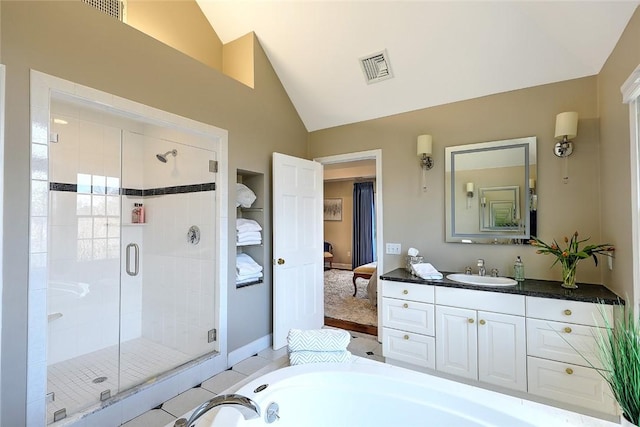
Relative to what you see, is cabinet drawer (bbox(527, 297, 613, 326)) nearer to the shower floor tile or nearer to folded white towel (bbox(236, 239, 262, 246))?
folded white towel (bbox(236, 239, 262, 246))

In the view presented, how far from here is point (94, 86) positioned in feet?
5.91

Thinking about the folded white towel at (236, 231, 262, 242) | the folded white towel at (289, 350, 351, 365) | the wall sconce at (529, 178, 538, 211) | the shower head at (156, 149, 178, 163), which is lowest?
the folded white towel at (289, 350, 351, 365)

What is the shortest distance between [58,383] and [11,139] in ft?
5.24

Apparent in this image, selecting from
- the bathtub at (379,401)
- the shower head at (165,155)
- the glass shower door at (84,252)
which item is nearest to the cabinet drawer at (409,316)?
the bathtub at (379,401)

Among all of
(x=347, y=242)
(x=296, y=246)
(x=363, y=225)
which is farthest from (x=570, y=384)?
(x=347, y=242)

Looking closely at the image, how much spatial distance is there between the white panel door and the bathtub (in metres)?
1.47

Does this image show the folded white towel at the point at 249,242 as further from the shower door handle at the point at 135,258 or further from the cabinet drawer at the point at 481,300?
the cabinet drawer at the point at 481,300

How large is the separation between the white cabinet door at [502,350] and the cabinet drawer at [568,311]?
0.12 metres

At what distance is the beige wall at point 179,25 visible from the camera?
2.55 m

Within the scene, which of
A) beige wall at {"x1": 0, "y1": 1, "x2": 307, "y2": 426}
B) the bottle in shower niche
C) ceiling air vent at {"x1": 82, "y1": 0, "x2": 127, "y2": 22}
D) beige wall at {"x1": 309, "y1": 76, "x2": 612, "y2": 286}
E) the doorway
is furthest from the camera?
the doorway

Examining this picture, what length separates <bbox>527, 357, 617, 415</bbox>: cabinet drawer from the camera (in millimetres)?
1839

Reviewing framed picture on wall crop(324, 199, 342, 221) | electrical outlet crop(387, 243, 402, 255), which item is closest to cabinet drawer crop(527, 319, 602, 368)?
electrical outlet crop(387, 243, 402, 255)

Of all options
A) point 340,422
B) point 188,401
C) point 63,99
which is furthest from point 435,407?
point 63,99

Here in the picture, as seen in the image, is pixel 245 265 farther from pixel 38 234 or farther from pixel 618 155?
pixel 618 155
